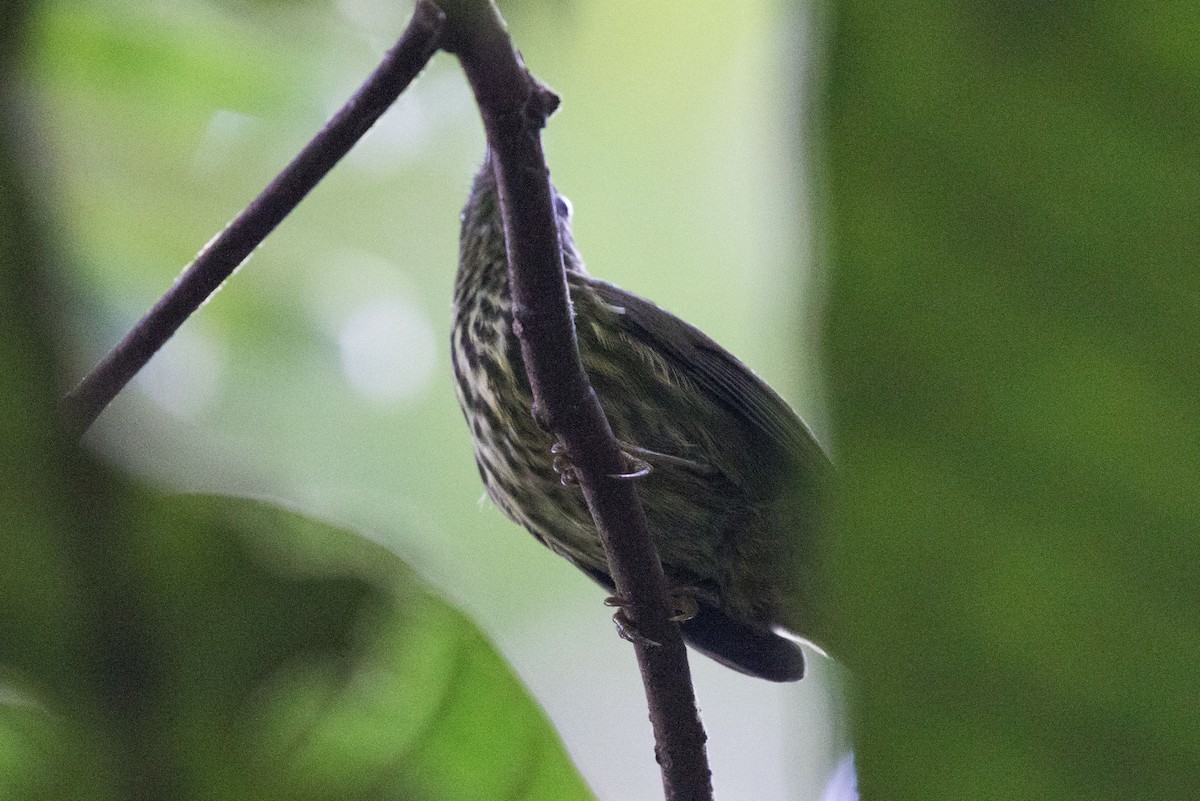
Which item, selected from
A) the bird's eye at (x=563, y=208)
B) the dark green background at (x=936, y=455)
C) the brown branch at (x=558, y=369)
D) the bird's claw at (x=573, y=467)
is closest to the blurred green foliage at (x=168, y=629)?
the dark green background at (x=936, y=455)

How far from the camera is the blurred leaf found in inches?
17.0

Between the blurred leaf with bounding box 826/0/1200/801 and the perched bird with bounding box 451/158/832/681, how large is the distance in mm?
2184

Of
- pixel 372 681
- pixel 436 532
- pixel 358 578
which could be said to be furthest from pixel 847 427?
pixel 436 532

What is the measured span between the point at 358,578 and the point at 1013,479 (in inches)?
19.4

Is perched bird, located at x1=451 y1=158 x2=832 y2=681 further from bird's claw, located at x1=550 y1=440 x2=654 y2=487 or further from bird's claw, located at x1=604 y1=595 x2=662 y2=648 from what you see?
bird's claw, located at x1=604 y1=595 x2=662 y2=648

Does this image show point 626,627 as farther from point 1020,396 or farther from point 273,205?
point 1020,396

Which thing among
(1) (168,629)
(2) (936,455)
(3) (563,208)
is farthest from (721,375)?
(2) (936,455)

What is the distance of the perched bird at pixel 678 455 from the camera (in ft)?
8.94

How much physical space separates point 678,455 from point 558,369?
3.57 feet

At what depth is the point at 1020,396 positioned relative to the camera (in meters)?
0.46

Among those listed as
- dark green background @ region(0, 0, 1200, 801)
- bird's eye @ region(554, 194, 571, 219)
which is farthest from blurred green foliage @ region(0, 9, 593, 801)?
bird's eye @ region(554, 194, 571, 219)

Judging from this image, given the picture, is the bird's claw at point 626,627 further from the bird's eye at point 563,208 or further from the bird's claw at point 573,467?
the bird's eye at point 563,208

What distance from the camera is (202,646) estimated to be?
664 millimetres

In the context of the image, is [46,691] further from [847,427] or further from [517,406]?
[517,406]
